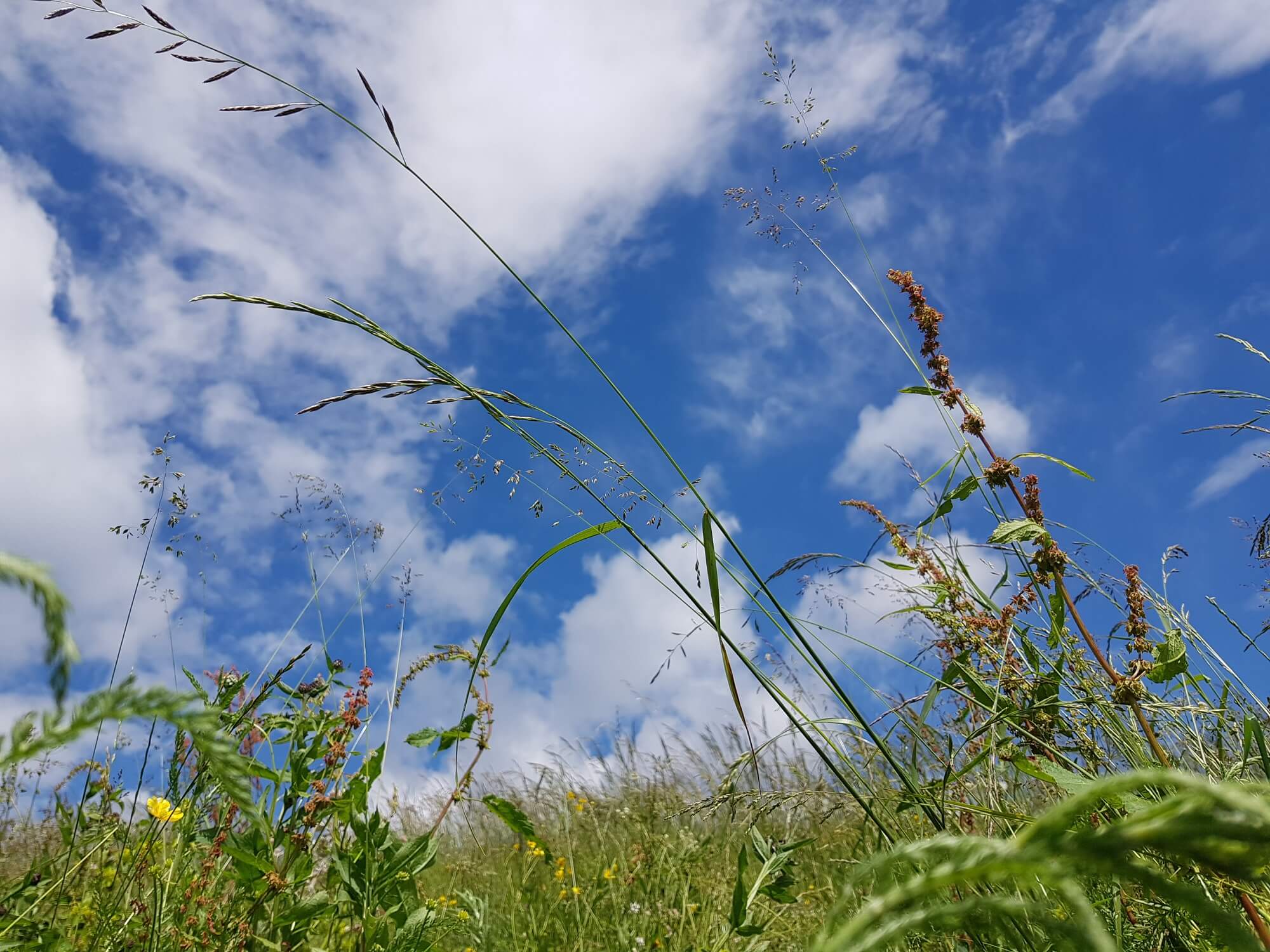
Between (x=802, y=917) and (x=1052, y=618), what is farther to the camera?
(x=802, y=917)

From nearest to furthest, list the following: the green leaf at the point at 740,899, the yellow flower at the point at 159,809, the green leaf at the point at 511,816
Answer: the green leaf at the point at 740,899 < the green leaf at the point at 511,816 < the yellow flower at the point at 159,809

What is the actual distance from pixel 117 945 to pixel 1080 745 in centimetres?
204

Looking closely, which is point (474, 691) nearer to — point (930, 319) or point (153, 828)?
point (153, 828)

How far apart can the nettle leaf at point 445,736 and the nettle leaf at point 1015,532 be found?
1.19m

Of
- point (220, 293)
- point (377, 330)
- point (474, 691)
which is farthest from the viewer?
point (474, 691)

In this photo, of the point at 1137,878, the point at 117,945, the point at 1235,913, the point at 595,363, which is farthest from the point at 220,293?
the point at 1235,913

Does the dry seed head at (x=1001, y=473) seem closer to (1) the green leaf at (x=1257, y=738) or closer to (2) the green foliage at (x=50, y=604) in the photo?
(1) the green leaf at (x=1257, y=738)

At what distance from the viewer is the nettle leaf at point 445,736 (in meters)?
1.93

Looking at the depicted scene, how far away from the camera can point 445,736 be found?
193 centimetres

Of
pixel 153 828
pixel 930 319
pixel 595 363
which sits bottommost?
pixel 153 828

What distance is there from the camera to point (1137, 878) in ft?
0.98

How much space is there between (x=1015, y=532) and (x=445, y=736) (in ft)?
4.18

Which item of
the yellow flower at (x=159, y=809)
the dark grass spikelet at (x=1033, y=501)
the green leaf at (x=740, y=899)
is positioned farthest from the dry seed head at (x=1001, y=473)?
the yellow flower at (x=159, y=809)

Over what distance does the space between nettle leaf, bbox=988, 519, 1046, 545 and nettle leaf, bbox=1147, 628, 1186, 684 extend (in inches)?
9.5
